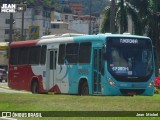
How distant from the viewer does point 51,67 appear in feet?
93.6

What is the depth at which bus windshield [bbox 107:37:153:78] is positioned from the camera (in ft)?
78.5

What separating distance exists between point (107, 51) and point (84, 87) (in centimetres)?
237

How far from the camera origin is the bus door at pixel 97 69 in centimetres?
2433

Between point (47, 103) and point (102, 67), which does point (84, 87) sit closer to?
point (102, 67)

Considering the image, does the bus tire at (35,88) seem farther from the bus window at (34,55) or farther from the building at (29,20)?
the building at (29,20)

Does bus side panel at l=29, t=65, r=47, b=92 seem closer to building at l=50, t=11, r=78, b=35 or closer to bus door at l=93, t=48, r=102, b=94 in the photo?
bus door at l=93, t=48, r=102, b=94

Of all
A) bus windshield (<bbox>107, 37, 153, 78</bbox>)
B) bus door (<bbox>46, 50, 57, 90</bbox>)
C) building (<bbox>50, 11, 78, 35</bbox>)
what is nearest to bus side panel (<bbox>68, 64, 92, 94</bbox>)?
bus windshield (<bbox>107, 37, 153, 78</bbox>)

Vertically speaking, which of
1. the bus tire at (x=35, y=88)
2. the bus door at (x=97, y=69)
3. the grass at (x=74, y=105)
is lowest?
the bus tire at (x=35, y=88)

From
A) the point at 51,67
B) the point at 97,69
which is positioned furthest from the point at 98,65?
the point at 51,67

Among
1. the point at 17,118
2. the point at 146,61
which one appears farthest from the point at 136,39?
the point at 17,118

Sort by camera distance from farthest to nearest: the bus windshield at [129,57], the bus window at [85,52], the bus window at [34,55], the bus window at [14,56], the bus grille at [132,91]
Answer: the bus window at [14,56] → the bus window at [34,55] → the bus window at [85,52] → the bus grille at [132,91] → the bus windshield at [129,57]

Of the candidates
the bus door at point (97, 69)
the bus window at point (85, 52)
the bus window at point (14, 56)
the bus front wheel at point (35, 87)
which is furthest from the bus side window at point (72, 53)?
the bus window at point (14, 56)

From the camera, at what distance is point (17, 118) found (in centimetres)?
1460

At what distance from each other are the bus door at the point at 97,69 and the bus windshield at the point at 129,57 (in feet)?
2.12
